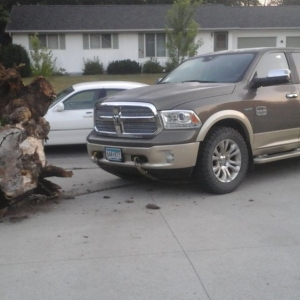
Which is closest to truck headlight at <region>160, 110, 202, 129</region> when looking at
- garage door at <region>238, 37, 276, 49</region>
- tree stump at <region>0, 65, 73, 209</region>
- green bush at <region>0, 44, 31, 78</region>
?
tree stump at <region>0, 65, 73, 209</region>

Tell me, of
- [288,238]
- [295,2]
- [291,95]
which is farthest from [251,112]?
[295,2]

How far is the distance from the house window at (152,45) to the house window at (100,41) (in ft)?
5.46

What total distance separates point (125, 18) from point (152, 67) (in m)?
4.50

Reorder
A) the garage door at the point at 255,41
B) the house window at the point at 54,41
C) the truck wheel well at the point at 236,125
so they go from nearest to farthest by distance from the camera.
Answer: the truck wheel well at the point at 236,125, the house window at the point at 54,41, the garage door at the point at 255,41

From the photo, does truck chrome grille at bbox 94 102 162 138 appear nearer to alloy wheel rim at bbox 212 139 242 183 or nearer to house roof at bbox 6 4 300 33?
alloy wheel rim at bbox 212 139 242 183

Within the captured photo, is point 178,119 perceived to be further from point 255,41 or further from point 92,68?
point 255,41

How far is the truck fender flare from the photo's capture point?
7.40 m

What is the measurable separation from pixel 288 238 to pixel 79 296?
8.05 feet

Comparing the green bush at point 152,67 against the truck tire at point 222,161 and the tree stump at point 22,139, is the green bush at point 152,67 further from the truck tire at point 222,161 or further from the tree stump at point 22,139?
the tree stump at point 22,139

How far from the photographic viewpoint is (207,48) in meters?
37.6

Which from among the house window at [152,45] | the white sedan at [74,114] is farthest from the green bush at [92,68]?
the white sedan at [74,114]

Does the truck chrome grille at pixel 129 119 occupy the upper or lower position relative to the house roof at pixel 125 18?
lower

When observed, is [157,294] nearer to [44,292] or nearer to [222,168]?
[44,292]

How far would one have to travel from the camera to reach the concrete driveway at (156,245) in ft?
15.7
